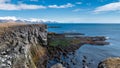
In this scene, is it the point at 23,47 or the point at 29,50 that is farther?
the point at 29,50

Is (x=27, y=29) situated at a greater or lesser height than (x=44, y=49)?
greater

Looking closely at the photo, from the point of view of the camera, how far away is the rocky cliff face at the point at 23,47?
123ft

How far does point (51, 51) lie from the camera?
83.1 m

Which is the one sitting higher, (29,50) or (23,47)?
(23,47)

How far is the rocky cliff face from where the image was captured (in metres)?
37.4

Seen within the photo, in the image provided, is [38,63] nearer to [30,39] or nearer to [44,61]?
[44,61]

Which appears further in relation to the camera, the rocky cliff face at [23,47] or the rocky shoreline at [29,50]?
the rocky shoreline at [29,50]

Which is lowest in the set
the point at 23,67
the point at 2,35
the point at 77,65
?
the point at 77,65

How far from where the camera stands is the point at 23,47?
44.1 m

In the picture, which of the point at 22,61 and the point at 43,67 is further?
the point at 43,67

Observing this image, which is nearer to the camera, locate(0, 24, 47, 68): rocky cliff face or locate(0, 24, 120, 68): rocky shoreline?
locate(0, 24, 47, 68): rocky cliff face

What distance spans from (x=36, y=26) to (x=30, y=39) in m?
12.5

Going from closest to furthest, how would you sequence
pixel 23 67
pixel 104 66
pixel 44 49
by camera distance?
pixel 23 67 → pixel 104 66 → pixel 44 49

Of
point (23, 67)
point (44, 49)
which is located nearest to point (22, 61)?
point (23, 67)
